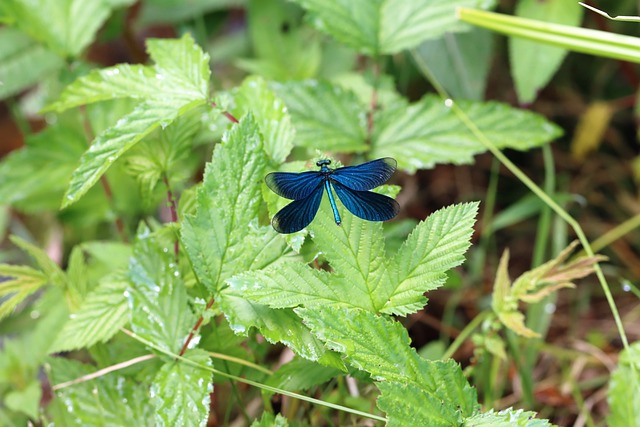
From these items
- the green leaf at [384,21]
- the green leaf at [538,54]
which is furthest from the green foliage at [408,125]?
the green leaf at [538,54]

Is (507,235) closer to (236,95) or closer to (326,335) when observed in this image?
(236,95)

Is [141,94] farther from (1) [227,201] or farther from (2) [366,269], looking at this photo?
(2) [366,269]

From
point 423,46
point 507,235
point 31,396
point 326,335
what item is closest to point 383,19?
point 423,46

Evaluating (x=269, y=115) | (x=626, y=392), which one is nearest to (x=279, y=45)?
(x=269, y=115)

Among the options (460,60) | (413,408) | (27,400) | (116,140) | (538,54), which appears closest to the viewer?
(413,408)

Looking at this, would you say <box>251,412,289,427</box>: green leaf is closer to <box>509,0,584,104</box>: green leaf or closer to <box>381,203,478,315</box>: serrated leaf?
<box>381,203,478,315</box>: serrated leaf

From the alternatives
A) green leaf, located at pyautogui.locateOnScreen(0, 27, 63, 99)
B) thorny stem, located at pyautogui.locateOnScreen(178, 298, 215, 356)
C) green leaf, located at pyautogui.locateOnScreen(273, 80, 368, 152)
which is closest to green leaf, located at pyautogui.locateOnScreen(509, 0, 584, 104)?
green leaf, located at pyautogui.locateOnScreen(273, 80, 368, 152)

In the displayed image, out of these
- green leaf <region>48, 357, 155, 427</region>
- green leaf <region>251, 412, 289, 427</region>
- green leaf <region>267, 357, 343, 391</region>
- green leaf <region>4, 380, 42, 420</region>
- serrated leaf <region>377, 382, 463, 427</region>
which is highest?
serrated leaf <region>377, 382, 463, 427</region>

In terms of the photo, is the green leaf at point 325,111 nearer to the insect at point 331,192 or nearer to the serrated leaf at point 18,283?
the insect at point 331,192
